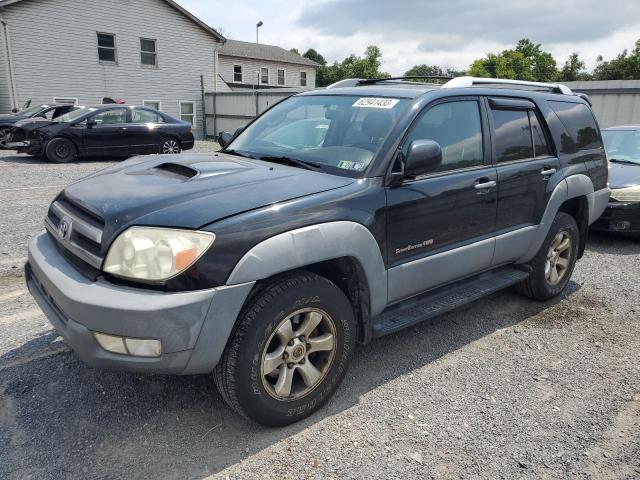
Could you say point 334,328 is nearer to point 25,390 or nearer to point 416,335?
point 416,335

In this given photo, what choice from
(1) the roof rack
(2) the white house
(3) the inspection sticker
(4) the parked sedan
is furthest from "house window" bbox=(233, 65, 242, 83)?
(3) the inspection sticker

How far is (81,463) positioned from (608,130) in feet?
28.8

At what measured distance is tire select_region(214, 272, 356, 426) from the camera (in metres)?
2.55

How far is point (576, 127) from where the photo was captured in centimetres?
474

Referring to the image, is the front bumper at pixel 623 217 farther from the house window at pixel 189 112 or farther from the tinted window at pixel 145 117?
the house window at pixel 189 112

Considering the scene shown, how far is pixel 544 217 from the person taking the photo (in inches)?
170

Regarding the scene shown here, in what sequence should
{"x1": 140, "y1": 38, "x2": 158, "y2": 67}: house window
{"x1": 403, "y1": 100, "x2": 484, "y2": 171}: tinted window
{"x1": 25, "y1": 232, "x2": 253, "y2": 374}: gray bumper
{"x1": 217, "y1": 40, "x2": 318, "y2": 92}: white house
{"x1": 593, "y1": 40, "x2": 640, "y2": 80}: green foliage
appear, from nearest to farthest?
{"x1": 25, "y1": 232, "x2": 253, "y2": 374}: gray bumper < {"x1": 403, "y1": 100, "x2": 484, "y2": 171}: tinted window < {"x1": 140, "y1": 38, "x2": 158, "y2": 67}: house window < {"x1": 217, "y1": 40, "x2": 318, "y2": 92}: white house < {"x1": 593, "y1": 40, "x2": 640, "y2": 80}: green foliage

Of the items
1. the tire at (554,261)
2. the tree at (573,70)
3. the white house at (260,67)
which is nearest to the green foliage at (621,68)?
the tree at (573,70)

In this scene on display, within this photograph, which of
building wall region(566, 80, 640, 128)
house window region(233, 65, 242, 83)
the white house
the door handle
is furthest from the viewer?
house window region(233, 65, 242, 83)

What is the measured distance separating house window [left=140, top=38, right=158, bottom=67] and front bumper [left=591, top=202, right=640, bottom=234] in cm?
2143

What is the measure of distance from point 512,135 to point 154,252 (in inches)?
118

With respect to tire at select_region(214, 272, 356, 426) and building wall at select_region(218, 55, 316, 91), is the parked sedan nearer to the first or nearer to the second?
tire at select_region(214, 272, 356, 426)

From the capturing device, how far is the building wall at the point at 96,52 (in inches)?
786

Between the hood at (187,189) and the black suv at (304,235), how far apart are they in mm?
13
